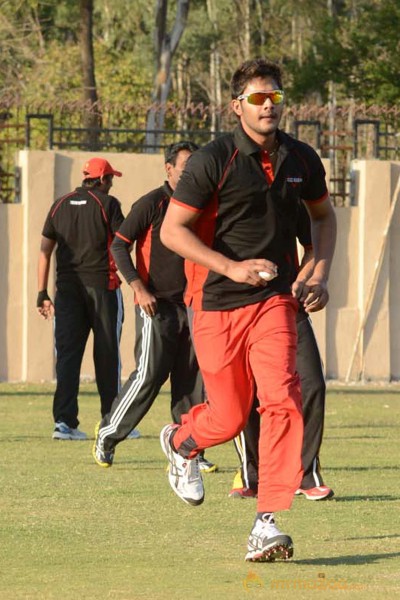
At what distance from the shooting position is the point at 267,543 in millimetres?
6984

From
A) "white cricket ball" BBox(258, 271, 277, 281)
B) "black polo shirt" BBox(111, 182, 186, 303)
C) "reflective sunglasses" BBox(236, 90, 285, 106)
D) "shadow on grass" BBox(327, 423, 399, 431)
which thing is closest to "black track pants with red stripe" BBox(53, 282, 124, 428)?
"black polo shirt" BBox(111, 182, 186, 303)

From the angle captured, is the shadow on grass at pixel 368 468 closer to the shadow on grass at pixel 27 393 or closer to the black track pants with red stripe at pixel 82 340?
the black track pants with red stripe at pixel 82 340

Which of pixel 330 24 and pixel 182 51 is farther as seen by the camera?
pixel 182 51

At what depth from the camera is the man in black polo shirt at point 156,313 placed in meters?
10.7

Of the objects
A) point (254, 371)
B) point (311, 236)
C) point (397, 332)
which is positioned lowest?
point (397, 332)

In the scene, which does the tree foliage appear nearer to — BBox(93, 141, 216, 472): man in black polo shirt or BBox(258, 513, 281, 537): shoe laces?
BBox(93, 141, 216, 472): man in black polo shirt

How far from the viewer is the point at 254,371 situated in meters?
7.29

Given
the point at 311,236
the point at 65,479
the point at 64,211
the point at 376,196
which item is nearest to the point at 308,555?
the point at 311,236

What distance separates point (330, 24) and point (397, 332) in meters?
22.2

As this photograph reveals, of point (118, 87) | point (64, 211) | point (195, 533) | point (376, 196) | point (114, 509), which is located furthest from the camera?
point (118, 87)

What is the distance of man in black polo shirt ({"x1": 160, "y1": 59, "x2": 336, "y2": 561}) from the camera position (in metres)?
7.11

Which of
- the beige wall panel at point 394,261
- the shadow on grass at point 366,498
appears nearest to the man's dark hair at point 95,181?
the shadow on grass at point 366,498

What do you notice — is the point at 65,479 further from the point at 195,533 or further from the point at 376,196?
the point at 376,196

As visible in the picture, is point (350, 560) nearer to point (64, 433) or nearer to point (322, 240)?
point (322, 240)
